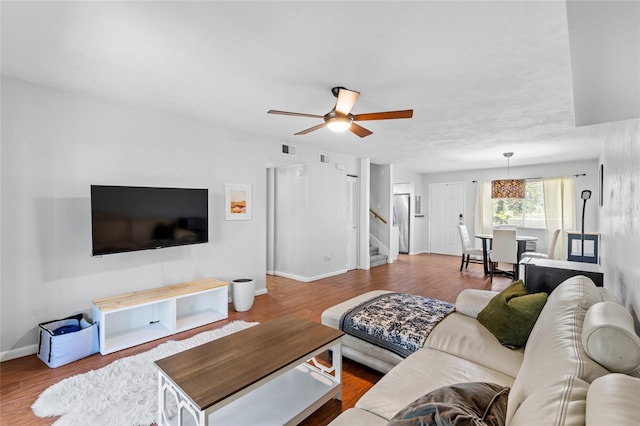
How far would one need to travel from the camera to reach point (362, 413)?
132 cm

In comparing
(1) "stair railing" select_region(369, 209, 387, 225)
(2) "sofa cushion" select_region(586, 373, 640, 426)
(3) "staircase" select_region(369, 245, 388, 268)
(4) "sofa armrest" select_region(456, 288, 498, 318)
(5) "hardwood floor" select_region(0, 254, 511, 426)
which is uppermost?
(1) "stair railing" select_region(369, 209, 387, 225)

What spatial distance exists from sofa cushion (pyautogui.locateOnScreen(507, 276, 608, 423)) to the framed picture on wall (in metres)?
3.62

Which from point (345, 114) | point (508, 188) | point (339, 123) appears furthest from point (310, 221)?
point (508, 188)

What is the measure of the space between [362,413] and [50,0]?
274 cm

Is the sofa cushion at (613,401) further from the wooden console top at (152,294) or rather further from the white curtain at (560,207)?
the white curtain at (560,207)

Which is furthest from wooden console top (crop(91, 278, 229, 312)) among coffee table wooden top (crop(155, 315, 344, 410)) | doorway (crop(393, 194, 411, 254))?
doorway (crop(393, 194, 411, 254))

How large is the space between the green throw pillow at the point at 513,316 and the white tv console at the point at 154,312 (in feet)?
9.28

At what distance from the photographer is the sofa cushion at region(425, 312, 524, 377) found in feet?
5.56

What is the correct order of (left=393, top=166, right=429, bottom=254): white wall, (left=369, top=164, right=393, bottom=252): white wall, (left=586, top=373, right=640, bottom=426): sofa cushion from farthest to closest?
1. (left=393, top=166, right=429, bottom=254): white wall
2. (left=369, top=164, right=393, bottom=252): white wall
3. (left=586, top=373, right=640, bottom=426): sofa cushion

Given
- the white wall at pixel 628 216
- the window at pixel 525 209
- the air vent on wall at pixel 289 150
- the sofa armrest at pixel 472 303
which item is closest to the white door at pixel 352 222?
the air vent on wall at pixel 289 150

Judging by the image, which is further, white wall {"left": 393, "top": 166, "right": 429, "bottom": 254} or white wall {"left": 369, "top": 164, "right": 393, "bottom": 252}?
white wall {"left": 393, "top": 166, "right": 429, "bottom": 254}

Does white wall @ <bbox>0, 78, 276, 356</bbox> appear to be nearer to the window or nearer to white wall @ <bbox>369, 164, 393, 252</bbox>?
white wall @ <bbox>369, 164, 393, 252</bbox>

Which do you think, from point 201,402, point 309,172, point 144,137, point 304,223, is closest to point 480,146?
point 309,172

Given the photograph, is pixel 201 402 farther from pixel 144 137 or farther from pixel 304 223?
pixel 304 223
